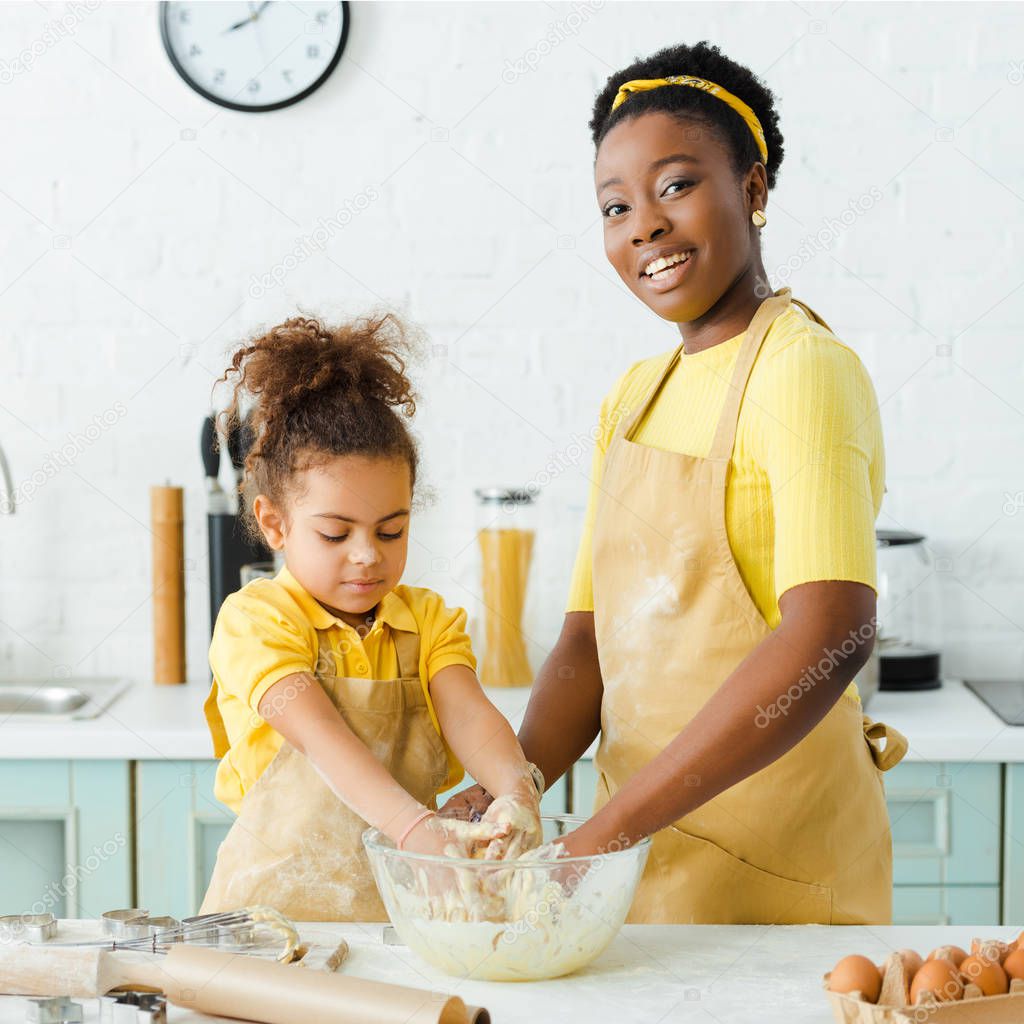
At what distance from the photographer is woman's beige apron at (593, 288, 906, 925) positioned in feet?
4.21

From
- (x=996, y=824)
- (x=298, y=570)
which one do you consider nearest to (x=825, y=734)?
(x=298, y=570)

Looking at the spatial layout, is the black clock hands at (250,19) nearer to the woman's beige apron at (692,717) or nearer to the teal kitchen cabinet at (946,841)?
the woman's beige apron at (692,717)

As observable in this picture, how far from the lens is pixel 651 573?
1.34 m

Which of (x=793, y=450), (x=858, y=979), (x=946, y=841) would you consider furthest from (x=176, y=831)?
(x=858, y=979)

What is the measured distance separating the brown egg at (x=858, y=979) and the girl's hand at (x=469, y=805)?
0.40 metres

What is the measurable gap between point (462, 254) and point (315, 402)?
3.78 feet

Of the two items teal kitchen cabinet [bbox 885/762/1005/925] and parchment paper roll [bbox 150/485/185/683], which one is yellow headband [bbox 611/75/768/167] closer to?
teal kitchen cabinet [bbox 885/762/1005/925]

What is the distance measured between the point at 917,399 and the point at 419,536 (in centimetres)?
96

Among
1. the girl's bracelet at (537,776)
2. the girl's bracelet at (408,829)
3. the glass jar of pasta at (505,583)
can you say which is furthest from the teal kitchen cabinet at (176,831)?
the girl's bracelet at (408,829)

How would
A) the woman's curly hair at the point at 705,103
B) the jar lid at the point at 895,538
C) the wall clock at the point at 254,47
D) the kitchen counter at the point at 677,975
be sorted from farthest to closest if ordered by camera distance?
the wall clock at the point at 254,47 < the jar lid at the point at 895,538 < the woman's curly hair at the point at 705,103 < the kitchen counter at the point at 677,975

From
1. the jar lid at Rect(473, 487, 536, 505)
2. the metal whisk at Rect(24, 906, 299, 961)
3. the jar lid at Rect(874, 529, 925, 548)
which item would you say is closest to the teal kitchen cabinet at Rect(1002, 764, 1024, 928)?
the jar lid at Rect(874, 529, 925, 548)

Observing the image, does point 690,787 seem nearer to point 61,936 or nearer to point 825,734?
point 825,734

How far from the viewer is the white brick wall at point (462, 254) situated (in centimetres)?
236

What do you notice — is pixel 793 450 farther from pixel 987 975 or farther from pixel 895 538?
pixel 895 538
